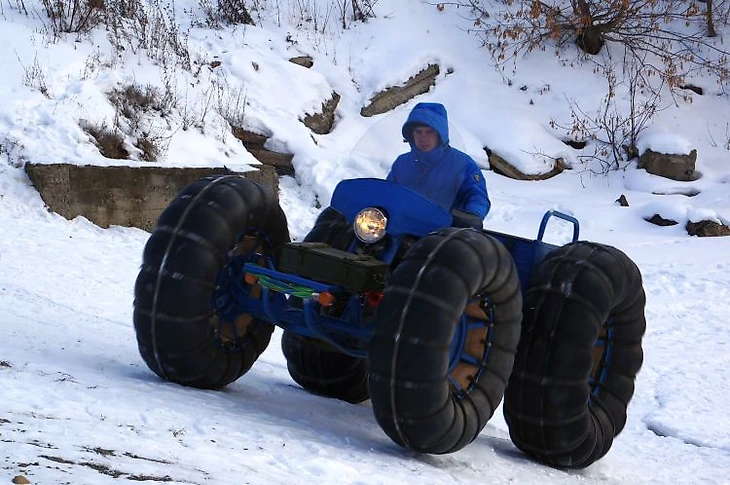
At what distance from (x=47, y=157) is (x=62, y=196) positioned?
1.71ft

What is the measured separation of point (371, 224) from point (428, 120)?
0.88m

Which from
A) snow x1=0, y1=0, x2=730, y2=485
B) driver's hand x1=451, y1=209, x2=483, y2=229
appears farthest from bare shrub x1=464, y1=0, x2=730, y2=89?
driver's hand x1=451, y1=209, x2=483, y2=229

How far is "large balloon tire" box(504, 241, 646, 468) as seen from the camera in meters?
5.29

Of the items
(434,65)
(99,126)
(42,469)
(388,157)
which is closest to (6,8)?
A: (99,126)

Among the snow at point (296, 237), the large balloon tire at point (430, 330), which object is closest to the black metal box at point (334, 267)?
the large balloon tire at point (430, 330)

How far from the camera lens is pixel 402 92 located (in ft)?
54.1

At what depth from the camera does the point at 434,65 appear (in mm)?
17328

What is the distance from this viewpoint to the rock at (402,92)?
16125 millimetres

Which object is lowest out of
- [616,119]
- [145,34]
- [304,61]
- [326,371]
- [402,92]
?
[326,371]

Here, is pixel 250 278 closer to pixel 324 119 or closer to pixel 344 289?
pixel 344 289

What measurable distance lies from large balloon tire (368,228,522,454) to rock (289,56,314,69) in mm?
12101

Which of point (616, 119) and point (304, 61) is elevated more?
point (616, 119)

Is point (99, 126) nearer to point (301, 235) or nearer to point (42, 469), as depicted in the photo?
point (301, 235)

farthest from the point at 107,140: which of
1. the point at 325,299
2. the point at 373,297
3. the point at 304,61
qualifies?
the point at 325,299
